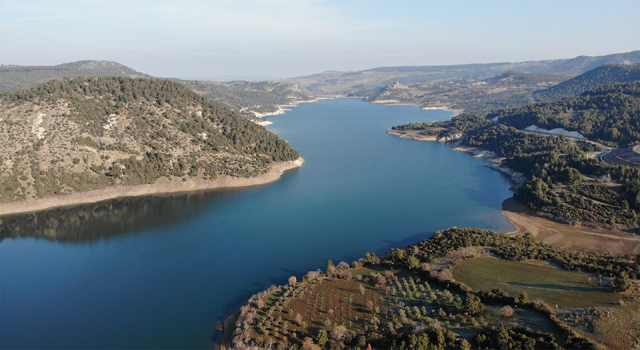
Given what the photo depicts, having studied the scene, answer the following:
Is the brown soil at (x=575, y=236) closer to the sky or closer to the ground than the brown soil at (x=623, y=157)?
closer to the ground

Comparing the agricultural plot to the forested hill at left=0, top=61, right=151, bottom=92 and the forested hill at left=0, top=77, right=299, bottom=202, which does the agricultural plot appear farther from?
the forested hill at left=0, top=61, right=151, bottom=92

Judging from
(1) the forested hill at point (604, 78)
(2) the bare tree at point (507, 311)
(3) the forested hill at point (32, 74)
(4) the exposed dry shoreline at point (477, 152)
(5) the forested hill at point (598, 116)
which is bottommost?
(2) the bare tree at point (507, 311)

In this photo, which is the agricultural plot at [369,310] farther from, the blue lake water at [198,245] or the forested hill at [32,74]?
the forested hill at [32,74]

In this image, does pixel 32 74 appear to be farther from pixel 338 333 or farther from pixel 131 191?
pixel 338 333

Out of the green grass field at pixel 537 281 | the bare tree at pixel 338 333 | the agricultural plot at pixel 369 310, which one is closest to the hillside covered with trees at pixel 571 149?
the green grass field at pixel 537 281

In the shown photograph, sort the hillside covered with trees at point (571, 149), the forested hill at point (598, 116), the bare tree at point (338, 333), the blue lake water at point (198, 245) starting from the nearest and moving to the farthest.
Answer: the bare tree at point (338, 333) < the blue lake water at point (198, 245) < the hillside covered with trees at point (571, 149) < the forested hill at point (598, 116)

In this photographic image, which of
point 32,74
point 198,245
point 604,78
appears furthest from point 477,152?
point 32,74

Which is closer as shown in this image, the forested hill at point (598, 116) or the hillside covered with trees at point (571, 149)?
the hillside covered with trees at point (571, 149)

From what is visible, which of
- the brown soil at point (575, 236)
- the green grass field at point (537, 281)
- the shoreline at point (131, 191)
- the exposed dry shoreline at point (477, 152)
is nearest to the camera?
the green grass field at point (537, 281)
